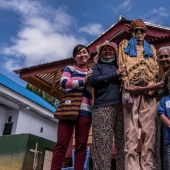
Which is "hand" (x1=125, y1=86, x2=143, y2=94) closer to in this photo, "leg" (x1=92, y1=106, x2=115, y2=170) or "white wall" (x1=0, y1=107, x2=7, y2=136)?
"leg" (x1=92, y1=106, x2=115, y2=170)

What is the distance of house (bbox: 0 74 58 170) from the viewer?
23.0 feet

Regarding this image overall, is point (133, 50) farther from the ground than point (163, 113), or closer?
farther from the ground

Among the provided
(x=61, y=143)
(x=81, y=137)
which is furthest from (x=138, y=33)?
(x=61, y=143)

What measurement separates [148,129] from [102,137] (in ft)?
1.58

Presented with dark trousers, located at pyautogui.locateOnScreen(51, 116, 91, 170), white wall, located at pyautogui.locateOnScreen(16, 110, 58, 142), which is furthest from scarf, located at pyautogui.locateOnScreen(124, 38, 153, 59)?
white wall, located at pyautogui.locateOnScreen(16, 110, 58, 142)

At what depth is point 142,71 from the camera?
313cm

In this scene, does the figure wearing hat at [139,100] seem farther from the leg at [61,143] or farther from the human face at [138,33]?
the leg at [61,143]

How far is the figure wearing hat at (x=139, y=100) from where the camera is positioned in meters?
2.79

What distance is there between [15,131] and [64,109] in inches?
382

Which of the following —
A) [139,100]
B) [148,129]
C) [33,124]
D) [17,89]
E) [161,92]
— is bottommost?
[148,129]

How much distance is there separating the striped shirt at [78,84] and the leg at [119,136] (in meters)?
0.37

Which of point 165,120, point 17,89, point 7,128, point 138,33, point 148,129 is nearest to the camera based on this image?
point 165,120

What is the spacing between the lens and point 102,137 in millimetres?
2875

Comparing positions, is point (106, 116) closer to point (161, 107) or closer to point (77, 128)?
point (77, 128)
